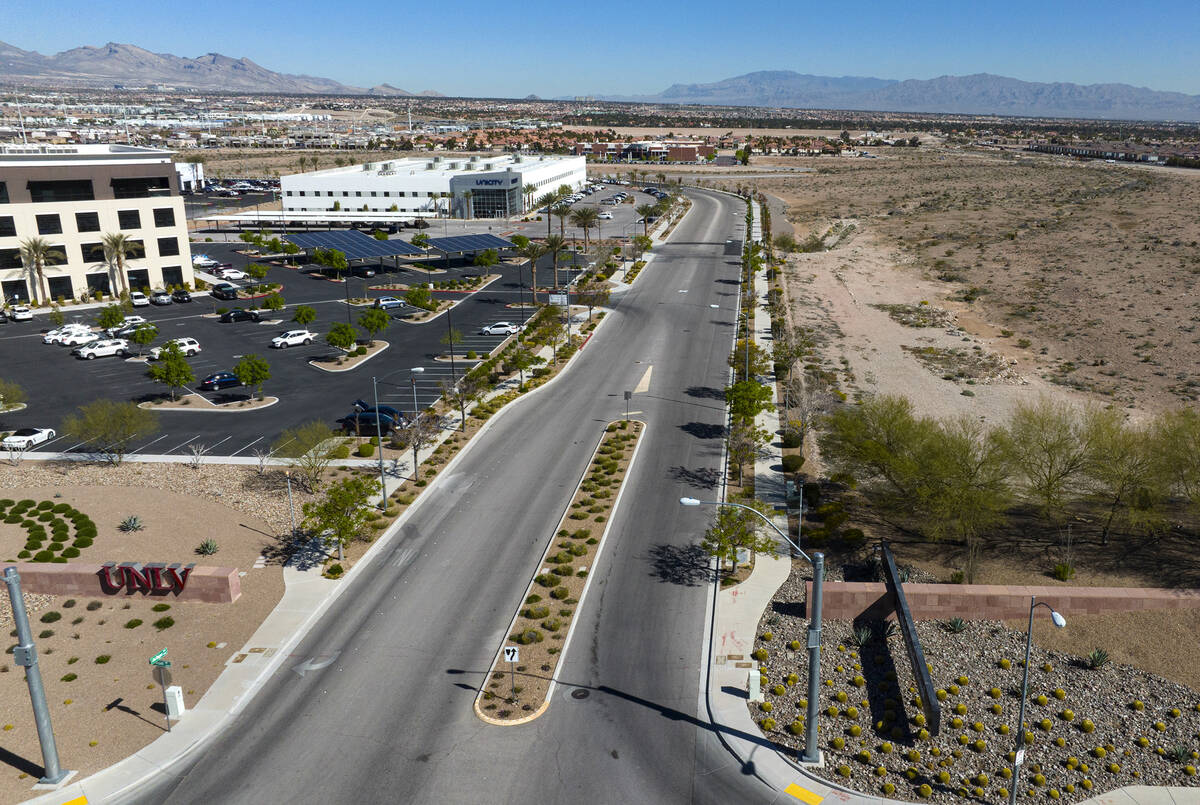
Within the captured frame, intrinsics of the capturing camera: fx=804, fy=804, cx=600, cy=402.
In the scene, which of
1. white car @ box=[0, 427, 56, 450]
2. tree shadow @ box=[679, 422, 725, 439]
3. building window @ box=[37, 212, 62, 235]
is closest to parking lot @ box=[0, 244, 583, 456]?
white car @ box=[0, 427, 56, 450]

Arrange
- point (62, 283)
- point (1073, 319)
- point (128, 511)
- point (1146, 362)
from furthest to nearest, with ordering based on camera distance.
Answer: point (62, 283)
point (1073, 319)
point (1146, 362)
point (128, 511)

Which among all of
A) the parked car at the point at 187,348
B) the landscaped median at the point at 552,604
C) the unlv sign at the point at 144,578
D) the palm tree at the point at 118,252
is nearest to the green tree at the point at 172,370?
the parked car at the point at 187,348

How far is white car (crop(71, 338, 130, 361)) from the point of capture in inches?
2712

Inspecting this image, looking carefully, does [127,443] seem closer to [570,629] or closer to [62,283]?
[570,629]

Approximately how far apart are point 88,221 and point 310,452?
61.9 m

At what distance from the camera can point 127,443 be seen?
50.8 meters

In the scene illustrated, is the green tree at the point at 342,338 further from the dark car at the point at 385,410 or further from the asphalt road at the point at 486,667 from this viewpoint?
the asphalt road at the point at 486,667

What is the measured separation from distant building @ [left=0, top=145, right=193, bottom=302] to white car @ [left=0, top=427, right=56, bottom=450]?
143 ft

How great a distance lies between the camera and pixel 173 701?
27.2 metres

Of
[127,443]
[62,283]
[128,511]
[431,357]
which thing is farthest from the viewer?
[62,283]

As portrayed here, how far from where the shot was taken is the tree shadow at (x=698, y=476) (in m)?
45.8

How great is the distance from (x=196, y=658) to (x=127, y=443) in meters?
25.6

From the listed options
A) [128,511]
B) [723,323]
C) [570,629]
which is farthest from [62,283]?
[570,629]

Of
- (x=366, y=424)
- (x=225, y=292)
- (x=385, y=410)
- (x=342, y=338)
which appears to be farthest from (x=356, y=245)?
(x=366, y=424)
